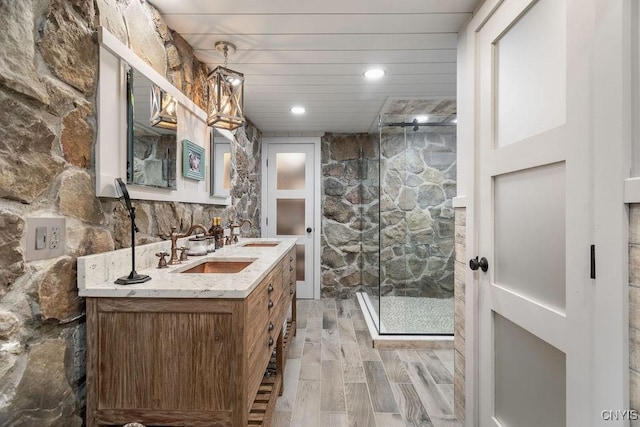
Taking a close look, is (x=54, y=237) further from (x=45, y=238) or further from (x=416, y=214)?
(x=416, y=214)

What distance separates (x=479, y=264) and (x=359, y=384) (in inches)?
47.9

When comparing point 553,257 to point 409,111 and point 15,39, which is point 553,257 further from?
point 409,111

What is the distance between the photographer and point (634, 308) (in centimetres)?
77

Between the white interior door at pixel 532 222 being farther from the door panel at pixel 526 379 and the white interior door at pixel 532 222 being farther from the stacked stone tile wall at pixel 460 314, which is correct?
the stacked stone tile wall at pixel 460 314

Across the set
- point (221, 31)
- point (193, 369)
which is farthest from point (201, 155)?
point (193, 369)

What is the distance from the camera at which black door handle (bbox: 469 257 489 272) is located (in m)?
1.45

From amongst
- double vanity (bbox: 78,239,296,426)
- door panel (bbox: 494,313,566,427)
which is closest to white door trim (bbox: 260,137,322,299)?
door panel (bbox: 494,313,566,427)

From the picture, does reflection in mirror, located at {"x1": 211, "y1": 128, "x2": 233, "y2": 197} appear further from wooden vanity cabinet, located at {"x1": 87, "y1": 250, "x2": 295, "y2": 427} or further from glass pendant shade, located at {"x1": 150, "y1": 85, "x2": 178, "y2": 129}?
wooden vanity cabinet, located at {"x1": 87, "y1": 250, "x2": 295, "y2": 427}

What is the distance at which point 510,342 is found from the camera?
1291mm

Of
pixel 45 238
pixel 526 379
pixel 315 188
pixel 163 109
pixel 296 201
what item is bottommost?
pixel 526 379

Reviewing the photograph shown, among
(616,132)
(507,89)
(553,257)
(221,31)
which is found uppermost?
(221,31)

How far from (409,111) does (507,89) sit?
6.82ft

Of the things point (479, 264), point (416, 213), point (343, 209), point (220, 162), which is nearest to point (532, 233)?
point (479, 264)

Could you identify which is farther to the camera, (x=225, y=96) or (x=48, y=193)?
(x=225, y=96)
